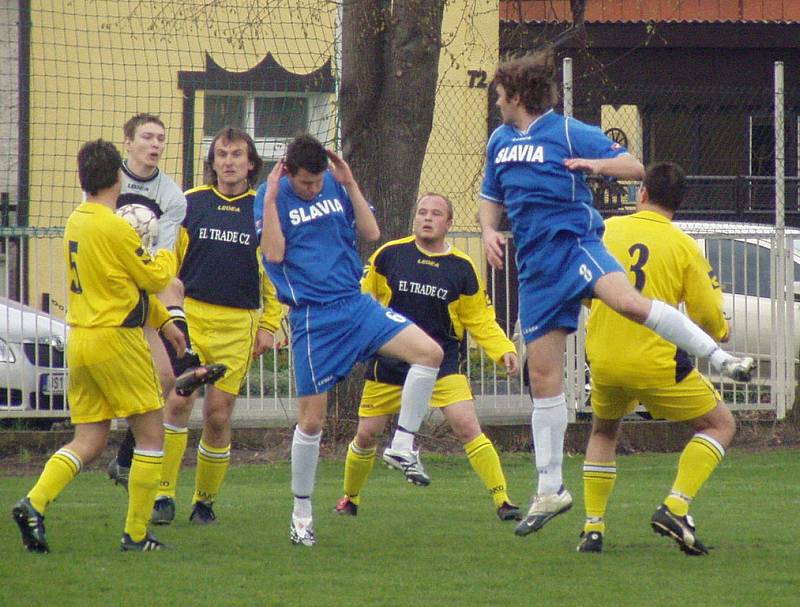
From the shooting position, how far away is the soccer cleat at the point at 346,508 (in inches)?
320

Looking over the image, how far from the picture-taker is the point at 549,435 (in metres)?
6.51

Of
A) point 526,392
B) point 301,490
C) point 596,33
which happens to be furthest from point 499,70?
point 596,33

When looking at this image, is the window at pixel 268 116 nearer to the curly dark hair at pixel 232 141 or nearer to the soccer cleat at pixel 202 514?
the curly dark hair at pixel 232 141

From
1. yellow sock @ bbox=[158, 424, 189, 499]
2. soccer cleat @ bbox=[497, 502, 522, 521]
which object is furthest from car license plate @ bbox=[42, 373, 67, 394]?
soccer cleat @ bbox=[497, 502, 522, 521]

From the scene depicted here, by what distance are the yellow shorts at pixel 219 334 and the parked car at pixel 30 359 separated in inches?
160

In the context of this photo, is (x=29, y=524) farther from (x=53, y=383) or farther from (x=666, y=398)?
(x=53, y=383)

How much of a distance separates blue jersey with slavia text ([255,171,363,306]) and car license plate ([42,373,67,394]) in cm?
513

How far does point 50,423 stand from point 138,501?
5.48 m

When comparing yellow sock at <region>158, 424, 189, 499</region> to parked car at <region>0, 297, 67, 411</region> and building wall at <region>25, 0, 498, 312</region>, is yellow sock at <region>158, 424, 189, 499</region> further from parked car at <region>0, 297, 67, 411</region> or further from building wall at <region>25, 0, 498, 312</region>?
building wall at <region>25, 0, 498, 312</region>

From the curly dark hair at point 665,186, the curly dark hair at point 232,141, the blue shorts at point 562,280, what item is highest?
the curly dark hair at point 232,141

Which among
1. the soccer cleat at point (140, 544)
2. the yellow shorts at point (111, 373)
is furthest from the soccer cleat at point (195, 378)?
the soccer cleat at point (140, 544)

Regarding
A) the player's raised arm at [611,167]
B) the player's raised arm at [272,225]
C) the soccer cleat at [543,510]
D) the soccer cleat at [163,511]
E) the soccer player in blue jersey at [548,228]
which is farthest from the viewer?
the soccer cleat at [163,511]

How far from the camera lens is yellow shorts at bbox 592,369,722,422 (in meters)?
6.49

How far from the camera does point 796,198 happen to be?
17.4m
